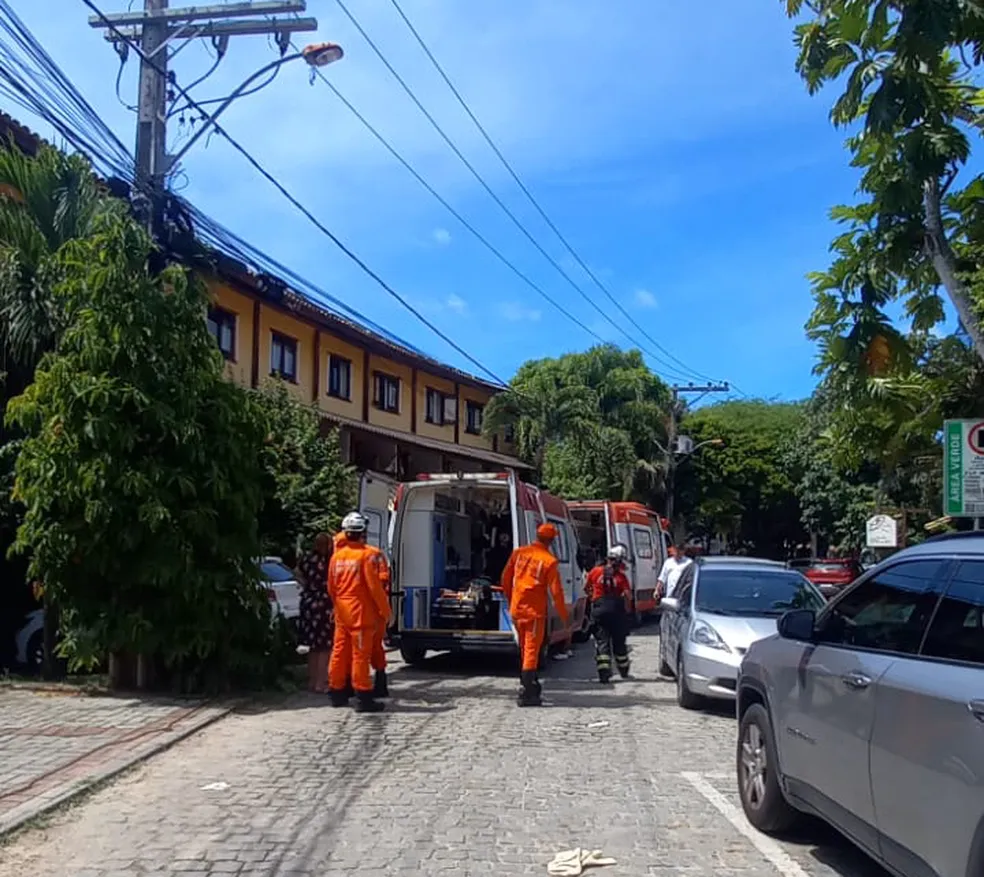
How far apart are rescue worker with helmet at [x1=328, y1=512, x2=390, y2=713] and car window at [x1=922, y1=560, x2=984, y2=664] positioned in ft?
22.7

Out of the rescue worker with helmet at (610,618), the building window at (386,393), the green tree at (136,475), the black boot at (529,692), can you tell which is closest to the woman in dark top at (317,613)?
the green tree at (136,475)

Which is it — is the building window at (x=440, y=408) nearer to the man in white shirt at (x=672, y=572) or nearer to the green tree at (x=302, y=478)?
the green tree at (x=302, y=478)

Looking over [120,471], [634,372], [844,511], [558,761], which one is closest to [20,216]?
[120,471]

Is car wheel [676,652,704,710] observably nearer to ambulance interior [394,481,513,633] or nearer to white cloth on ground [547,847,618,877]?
ambulance interior [394,481,513,633]

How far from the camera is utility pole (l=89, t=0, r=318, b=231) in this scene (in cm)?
1230

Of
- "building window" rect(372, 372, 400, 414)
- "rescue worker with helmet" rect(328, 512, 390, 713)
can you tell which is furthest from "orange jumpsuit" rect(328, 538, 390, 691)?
"building window" rect(372, 372, 400, 414)

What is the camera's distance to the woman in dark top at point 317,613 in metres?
12.0

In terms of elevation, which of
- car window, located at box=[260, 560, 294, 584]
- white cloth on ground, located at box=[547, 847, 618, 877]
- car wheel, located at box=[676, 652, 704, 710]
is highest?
car window, located at box=[260, 560, 294, 584]

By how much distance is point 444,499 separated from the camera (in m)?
15.2

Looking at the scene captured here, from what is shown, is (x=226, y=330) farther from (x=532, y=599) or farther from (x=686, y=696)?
(x=686, y=696)

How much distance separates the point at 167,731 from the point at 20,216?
18.9 ft

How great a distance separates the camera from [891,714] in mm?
4551

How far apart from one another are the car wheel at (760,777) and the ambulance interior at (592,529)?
1840 centimetres

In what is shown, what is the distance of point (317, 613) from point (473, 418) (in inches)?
1023
